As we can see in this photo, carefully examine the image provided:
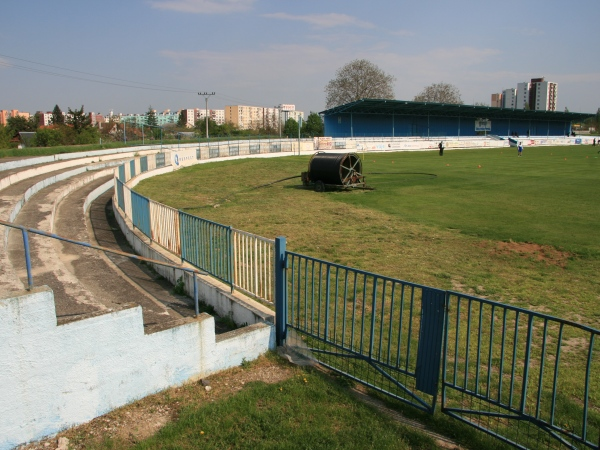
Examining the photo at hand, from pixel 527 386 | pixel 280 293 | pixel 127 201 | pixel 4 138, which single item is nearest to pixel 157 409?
pixel 280 293

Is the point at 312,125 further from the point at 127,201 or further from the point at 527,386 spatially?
the point at 527,386

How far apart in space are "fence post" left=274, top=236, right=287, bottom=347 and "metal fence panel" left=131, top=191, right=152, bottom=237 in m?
5.60

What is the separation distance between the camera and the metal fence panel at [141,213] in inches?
429

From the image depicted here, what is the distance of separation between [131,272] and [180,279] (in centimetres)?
179

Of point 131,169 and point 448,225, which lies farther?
point 131,169

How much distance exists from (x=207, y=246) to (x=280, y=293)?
305cm

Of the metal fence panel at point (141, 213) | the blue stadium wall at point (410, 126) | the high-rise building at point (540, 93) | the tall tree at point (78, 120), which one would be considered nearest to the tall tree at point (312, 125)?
the blue stadium wall at point (410, 126)

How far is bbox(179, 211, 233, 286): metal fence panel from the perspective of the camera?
24.1ft

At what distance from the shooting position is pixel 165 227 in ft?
31.9

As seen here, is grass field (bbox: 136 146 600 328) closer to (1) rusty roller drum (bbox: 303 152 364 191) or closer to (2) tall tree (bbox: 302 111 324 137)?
(1) rusty roller drum (bbox: 303 152 364 191)

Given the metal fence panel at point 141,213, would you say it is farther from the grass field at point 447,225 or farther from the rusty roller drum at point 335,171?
the rusty roller drum at point 335,171

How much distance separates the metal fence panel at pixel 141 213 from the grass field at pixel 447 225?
308 cm

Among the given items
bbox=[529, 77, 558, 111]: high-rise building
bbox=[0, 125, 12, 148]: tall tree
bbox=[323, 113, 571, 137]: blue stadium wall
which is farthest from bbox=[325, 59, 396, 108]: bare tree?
bbox=[529, 77, 558, 111]: high-rise building

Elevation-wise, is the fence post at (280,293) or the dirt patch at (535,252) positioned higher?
the fence post at (280,293)
